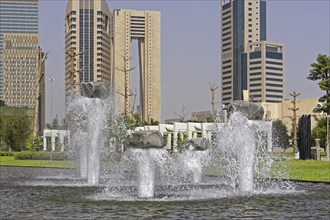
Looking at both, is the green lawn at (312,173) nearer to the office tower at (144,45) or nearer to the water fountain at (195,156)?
the water fountain at (195,156)

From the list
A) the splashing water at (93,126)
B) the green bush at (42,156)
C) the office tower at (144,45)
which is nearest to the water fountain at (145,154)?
the splashing water at (93,126)

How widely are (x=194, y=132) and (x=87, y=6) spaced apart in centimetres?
12034

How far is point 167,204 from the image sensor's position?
1675cm

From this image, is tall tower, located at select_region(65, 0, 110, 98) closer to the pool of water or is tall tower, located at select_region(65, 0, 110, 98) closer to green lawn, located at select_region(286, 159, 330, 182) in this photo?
green lawn, located at select_region(286, 159, 330, 182)

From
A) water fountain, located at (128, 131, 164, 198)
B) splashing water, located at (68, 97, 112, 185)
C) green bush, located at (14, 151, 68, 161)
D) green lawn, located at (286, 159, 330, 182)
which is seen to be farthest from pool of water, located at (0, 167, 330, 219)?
green bush, located at (14, 151, 68, 161)

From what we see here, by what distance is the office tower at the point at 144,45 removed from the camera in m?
168

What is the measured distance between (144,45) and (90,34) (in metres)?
16.8

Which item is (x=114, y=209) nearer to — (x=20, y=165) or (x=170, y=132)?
(x=20, y=165)

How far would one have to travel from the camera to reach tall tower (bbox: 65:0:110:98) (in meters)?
170

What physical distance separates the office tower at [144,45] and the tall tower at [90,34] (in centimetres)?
670

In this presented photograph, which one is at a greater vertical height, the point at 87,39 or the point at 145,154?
the point at 87,39

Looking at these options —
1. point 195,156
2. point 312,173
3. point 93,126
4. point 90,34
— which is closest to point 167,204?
point 195,156

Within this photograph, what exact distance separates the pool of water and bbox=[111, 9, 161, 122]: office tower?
140m

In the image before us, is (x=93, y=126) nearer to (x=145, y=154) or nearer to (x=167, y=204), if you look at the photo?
(x=145, y=154)
